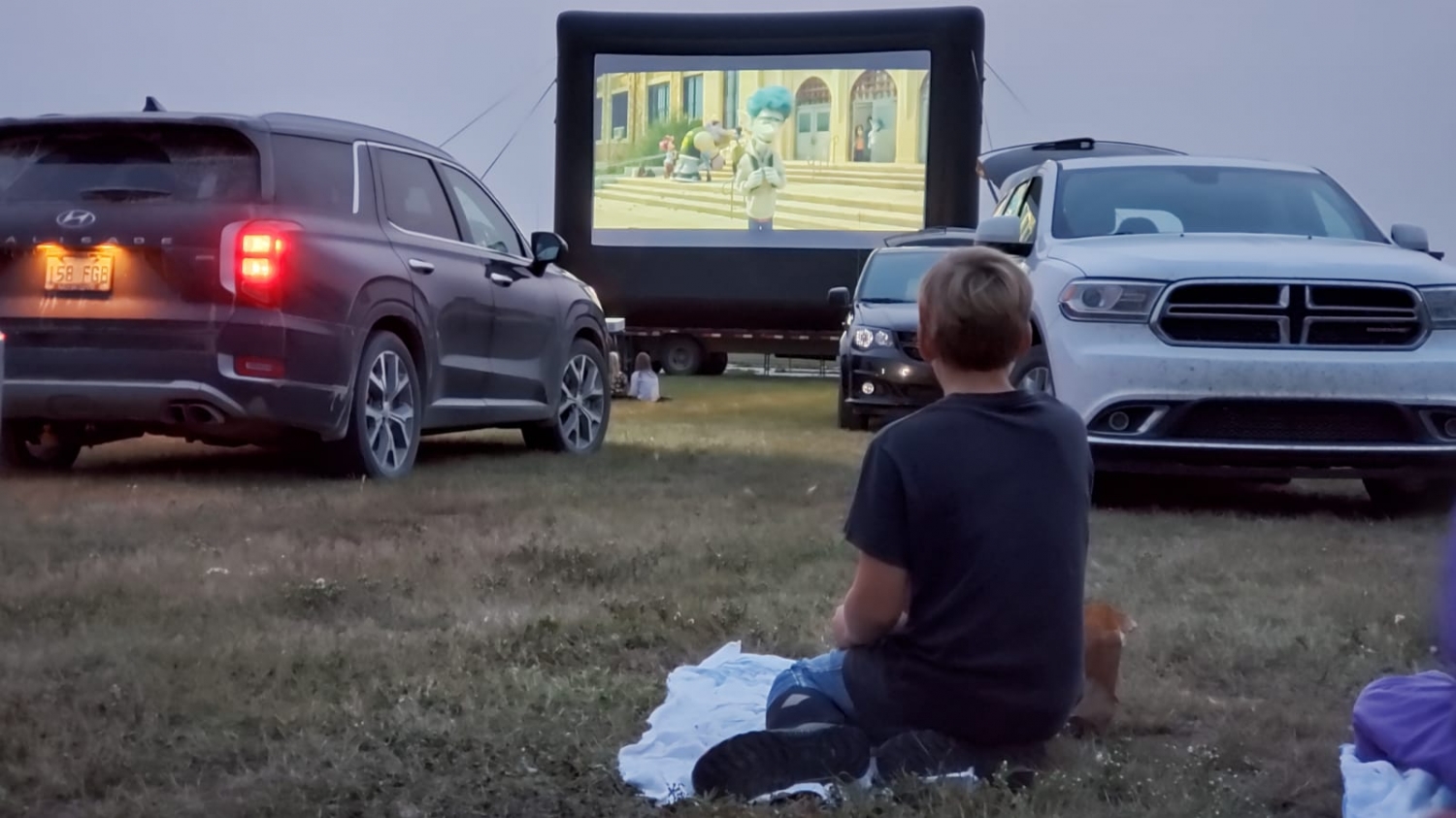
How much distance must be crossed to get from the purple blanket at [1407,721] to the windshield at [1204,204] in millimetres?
4988

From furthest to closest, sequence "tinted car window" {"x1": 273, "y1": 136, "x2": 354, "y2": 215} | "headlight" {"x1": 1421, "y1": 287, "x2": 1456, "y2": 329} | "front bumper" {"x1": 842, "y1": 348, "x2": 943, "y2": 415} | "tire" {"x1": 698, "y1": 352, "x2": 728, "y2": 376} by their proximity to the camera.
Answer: "tire" {"x1": 698, "y1": 352, "x2": 728, "y2": 376}
"front bumper" {"x1": 842, "y1": 348, "x2": 943, "y2": 415}
"tinted car window" {"x1": 273, "y1": 136, "x2": 354, "y2": 215}
"headlight" {"x1": 1421, "y1": 287, "x2": 1456, "y2": 329}

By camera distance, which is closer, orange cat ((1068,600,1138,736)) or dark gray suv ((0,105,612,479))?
orange cat ((1068,600,1138,736))

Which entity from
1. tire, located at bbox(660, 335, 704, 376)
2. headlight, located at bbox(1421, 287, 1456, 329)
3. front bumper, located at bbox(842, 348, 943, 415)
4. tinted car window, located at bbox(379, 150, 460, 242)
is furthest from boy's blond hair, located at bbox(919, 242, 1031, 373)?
tire, located at bbox(660, 335, 704, 376)

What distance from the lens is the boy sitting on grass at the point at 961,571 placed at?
2980 millimetres

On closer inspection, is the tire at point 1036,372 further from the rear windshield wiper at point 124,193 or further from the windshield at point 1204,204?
the rear windshield wiper at point 124,193

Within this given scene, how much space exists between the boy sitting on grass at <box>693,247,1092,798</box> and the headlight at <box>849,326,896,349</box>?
954 centimetres

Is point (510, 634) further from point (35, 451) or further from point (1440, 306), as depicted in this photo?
point (35, 451)

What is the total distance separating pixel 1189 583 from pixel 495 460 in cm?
483

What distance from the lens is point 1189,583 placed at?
5461mm

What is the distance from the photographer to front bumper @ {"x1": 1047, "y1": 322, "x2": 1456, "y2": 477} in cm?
688

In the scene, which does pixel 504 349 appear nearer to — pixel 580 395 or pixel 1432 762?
pixel 580 395

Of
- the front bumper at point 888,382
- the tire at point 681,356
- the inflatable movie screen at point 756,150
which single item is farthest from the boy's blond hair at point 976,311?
the tire at point 681,356

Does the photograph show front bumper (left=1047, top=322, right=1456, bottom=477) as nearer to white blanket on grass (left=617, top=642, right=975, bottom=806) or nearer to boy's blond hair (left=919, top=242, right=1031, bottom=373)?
white blanket on grass (left=617, top=642, right=975, bottom=806)

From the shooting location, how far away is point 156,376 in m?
7.04
